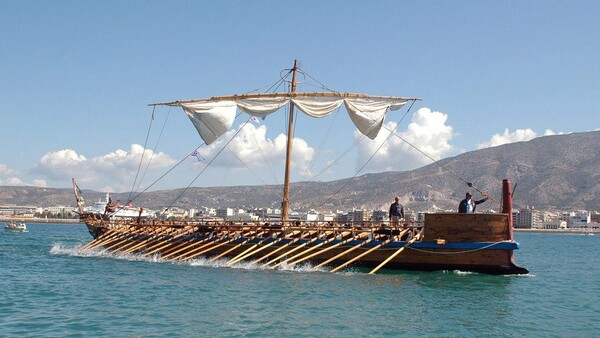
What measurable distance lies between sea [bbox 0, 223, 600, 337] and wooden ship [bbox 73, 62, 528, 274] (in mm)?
718

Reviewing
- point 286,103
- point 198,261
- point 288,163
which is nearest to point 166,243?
point 198,261

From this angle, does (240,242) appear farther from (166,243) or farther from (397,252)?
(397,252)

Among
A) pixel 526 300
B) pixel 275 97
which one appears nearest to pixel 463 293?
pixel 526 300

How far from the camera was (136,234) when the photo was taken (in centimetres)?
4103

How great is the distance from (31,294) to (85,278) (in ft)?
15.1

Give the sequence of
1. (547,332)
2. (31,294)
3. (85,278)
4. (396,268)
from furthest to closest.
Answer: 1. (396,268)
2. (85,278)
3. (31,294)
4. (547,332)

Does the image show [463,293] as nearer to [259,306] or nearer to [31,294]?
[259,306]

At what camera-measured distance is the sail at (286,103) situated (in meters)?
37.4

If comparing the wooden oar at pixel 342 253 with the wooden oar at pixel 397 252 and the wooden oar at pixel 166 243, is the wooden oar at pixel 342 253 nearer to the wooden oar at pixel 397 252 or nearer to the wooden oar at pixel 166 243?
the wooden oar at pixel 397 252

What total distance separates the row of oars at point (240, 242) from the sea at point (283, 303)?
90 centimetres

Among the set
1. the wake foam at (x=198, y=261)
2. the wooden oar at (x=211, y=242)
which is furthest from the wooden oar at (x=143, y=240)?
the wooden oar at (x=211, y=242)

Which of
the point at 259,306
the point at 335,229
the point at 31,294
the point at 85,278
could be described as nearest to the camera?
the point at 259,306

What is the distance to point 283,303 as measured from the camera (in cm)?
2144

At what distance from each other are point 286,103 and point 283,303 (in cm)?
1886
